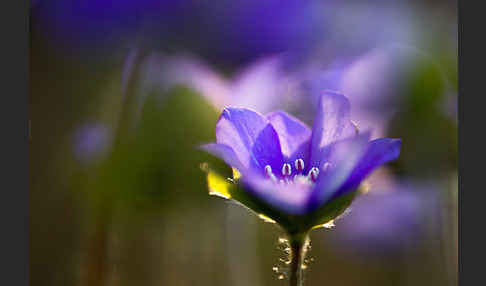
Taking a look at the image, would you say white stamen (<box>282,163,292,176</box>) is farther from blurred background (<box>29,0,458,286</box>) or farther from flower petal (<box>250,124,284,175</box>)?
blurred background (<box>29,0,458,286</box>)

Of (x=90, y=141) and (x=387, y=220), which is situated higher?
(x=90, y=141)

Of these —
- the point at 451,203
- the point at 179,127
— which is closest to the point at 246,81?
the point at 179,127

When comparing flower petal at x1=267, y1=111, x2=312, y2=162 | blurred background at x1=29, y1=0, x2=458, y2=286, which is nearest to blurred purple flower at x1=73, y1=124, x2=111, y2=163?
blurred background at x1=29, y1=0, x2=458, y2=286

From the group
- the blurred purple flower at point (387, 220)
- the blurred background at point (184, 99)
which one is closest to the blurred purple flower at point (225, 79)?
the blurred background at point (184, 99)

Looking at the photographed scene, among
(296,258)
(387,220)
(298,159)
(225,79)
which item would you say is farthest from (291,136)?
(387,220)

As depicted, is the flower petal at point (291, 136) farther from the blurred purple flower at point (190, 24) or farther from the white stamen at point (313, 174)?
the blurred purple flower at point (190, 24)

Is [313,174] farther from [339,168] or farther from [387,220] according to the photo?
[387,220]

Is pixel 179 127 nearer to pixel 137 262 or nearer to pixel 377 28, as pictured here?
pixel 137 262
